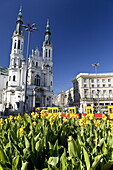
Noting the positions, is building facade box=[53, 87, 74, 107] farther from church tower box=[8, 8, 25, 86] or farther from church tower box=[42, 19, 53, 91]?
church tower box=[8, 8, 25, 86]

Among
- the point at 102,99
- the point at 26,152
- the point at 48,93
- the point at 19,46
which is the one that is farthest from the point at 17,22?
the point at 26,152

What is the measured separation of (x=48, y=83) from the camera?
43188 millimetres

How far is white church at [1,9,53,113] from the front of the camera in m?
35.5

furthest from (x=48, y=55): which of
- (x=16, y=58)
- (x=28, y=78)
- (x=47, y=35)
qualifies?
(x=28, y=78)

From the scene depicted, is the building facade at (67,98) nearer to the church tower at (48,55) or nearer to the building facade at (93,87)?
the building facade at (93,87)

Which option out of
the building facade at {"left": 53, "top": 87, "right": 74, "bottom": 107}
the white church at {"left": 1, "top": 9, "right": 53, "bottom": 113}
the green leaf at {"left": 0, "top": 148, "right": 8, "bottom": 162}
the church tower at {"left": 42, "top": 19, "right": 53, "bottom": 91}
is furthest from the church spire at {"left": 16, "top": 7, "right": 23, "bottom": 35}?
the green leaf at {"left": 0, "top": 148, "right": 8, "bottom": 162}

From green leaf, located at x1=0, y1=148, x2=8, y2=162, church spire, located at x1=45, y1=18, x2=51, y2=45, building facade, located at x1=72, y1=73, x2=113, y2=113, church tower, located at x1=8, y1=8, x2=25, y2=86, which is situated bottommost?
green leaf, located at x1=0, y1=148, x2=8, y2=162

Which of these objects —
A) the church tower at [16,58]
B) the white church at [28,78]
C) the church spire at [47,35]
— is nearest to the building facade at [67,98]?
the white church at [28,78]

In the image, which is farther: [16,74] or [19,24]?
[19,24]

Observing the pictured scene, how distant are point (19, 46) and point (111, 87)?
134 feet

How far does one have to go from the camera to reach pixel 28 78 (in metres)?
39.6

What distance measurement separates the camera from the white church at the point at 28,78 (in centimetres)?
3550

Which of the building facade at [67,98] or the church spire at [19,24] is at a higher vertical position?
the church spire at [19,24]

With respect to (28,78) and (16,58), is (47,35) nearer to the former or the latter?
(16,58)
